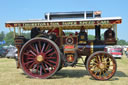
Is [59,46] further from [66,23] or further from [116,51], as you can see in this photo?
[116,51]

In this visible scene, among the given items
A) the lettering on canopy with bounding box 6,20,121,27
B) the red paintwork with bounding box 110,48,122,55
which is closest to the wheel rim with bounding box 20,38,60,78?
the lettering on canopy with bounding box 6,20,121,27

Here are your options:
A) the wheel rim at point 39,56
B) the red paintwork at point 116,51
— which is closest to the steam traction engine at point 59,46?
the wheel rim at point 39,56

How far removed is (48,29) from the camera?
9.28m

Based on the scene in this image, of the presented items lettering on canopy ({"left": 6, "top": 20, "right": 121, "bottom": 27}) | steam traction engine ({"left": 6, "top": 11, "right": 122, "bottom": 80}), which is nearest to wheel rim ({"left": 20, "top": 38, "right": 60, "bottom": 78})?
steam traction engine ({"left": 6, "top": 11, "right": 122, "bottom": 80})

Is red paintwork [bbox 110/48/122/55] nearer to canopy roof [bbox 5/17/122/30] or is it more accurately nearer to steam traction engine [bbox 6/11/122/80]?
steam traction engine [bbox 6/11/122/80]

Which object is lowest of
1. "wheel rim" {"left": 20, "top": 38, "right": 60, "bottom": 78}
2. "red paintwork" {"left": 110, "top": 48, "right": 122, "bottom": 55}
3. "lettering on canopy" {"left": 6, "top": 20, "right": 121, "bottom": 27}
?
"red paintwork" {"left": 110, "top": 48, "right": 122, "bottom": 55}

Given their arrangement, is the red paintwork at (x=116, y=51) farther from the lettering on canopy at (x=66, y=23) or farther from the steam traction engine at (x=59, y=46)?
the lettering on canopy at (x=66, y=23)

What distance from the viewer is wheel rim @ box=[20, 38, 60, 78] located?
7.84 metres

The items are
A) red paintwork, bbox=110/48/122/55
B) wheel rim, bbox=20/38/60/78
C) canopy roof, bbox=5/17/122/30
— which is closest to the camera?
canopy roof, bbox=5/17/122/30

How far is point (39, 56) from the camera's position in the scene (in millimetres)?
7859

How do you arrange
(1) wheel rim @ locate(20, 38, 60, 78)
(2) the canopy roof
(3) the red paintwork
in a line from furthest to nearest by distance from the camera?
(3) the red paintwork → (1) wheel rim @ locate(20, 38, 60, 78) → (2) the canopy roof

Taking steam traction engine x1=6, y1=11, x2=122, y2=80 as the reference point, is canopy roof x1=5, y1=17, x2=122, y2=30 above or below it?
above

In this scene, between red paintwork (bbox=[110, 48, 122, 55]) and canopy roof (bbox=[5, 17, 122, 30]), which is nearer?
canopy roof (bbox=[5, 17, 122, 30])

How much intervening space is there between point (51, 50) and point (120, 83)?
10.2ft
